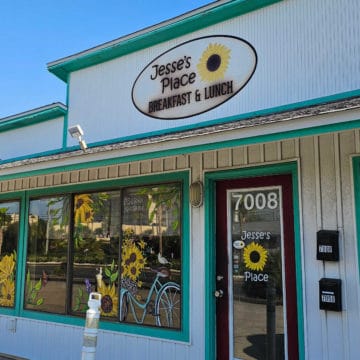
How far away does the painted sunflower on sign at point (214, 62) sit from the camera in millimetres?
5750

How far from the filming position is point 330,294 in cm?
419

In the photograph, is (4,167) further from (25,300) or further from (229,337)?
(229,337)

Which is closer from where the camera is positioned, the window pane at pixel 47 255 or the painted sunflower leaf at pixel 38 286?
the window pane at pixel 47 255

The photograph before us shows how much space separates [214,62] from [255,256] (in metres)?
2.56

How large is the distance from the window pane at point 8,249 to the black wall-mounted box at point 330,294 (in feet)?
16.3

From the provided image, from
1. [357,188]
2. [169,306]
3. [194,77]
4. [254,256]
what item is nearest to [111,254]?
[169,306]

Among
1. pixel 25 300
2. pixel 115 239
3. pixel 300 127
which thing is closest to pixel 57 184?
pixel 115 239

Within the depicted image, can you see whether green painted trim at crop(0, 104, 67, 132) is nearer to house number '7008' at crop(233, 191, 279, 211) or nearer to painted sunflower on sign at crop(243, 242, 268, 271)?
house number '7008' at crop(233, 191, 279, 211)

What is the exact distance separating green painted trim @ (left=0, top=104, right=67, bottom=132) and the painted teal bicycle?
128 inches

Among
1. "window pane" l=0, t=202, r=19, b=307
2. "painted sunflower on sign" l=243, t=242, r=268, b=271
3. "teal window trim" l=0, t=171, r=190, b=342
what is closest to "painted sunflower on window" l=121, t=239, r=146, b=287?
"teal window trim" l=0, t=171, r=190, b=342

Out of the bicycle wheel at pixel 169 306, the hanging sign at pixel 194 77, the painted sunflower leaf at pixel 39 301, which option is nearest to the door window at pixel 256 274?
the bicycle wheel at pixel 169 306

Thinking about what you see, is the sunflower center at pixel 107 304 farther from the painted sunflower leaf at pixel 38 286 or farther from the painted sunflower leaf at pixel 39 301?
the painted sunflower leaf at pixel 38 286

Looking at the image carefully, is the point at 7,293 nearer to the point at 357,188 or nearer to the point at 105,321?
the point at 105,321

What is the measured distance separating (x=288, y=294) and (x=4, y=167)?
3974mm
